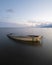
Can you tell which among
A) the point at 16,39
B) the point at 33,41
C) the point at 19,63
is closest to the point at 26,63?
the point at 19,63

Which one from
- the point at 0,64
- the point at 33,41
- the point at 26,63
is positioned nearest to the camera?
the point at 0,64

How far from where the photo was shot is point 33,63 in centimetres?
1248

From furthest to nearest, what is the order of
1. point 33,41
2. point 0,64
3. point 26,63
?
1. point 33,41
2. point 26,63
3. point 0,64

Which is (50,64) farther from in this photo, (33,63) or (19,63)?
(19,63)

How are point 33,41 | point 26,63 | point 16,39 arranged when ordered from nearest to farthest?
point 26,63 < point 33,41 < point 16,39

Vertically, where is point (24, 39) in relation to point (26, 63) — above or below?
above

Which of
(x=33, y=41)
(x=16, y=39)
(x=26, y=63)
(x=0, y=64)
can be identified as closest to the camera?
(x=0, y=64)

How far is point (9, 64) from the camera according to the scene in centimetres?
1166

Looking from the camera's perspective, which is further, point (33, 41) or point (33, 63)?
point (33, 41)

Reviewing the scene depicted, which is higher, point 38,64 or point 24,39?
point 24,39

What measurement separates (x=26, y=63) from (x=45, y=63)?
2.25m

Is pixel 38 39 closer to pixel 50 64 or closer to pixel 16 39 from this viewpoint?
pixel 16 39

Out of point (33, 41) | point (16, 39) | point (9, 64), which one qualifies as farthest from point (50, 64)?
point (16, 39)

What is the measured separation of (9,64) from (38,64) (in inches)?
130
